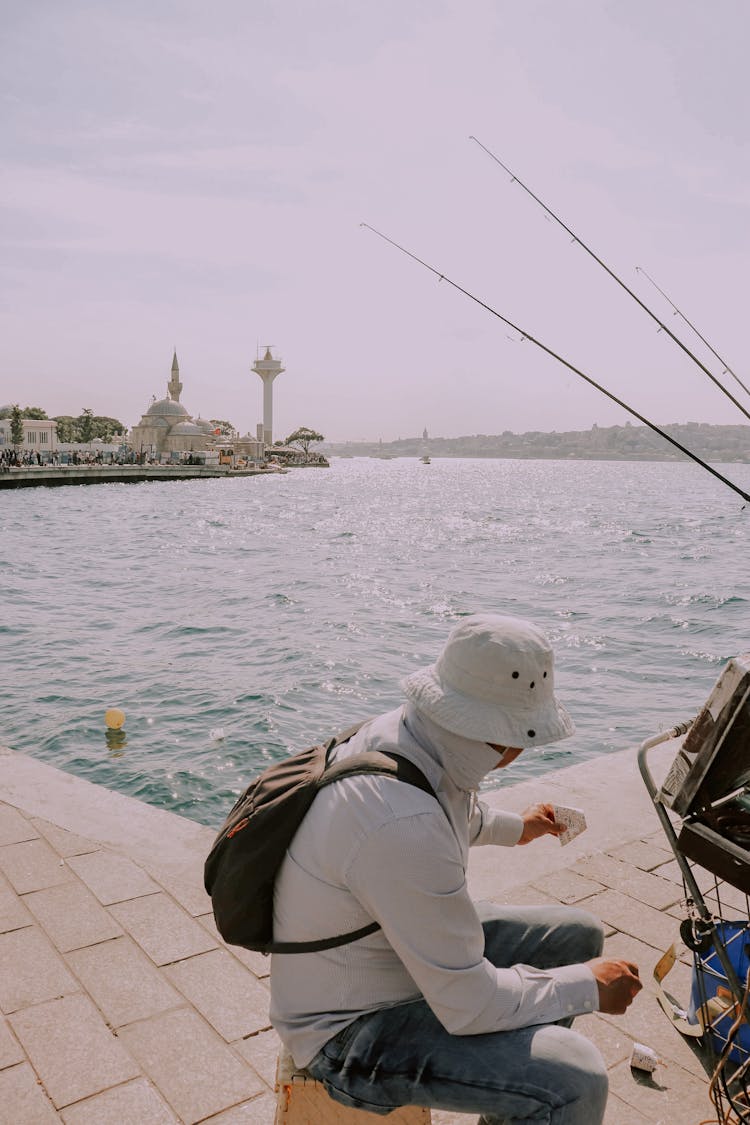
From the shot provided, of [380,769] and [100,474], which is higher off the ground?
[380,769]

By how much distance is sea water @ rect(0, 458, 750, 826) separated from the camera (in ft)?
32.8

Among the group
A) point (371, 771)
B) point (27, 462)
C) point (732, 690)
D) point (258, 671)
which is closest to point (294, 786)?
point (371, 771)

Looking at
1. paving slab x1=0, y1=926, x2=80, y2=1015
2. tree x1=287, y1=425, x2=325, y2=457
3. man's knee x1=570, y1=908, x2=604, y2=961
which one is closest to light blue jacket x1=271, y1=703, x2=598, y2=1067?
man's knee x1=570, y1=908, x2=604, y2=961

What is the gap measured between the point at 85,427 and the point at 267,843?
133 metres

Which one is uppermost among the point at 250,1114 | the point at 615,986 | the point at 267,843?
the point at 267,843

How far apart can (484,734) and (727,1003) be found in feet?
4.36

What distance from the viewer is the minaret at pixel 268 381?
159 m

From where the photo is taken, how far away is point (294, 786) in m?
1.83

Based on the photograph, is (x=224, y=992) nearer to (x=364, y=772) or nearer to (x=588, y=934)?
(x=588, y=934)

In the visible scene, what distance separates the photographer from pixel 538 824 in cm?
255

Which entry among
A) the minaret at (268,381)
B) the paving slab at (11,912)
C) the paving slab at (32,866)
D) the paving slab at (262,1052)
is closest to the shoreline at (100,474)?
the minaret at (268,381)

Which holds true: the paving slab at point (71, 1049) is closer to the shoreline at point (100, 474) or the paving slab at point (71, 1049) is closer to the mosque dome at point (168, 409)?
the shoreline at point (100, 474)

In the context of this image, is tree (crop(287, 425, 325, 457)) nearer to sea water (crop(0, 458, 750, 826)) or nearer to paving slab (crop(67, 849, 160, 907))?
sea water (crop(0, 458, 750, 826))

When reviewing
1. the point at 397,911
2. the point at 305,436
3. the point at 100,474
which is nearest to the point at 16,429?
the point at 100,474
